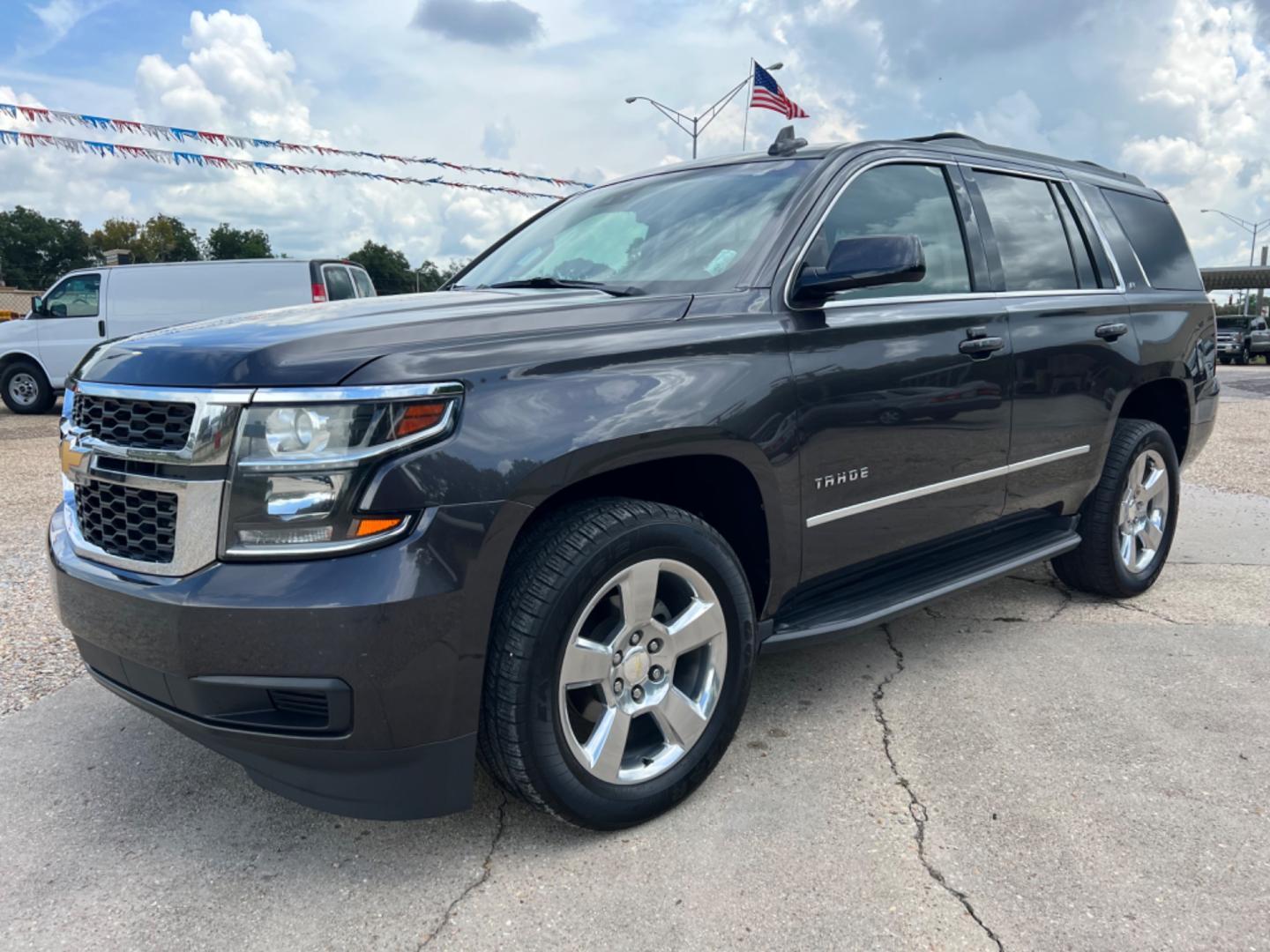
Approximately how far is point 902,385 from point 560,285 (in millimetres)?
1161

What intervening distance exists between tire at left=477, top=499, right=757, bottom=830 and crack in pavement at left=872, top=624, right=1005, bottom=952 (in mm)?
→ 532

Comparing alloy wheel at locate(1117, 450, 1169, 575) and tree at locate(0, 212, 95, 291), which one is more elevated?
tree at locate(0, 212, 95, 291)

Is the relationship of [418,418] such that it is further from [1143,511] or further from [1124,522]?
[1143,511]

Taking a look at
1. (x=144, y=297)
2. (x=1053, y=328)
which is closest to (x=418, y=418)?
(x=1053, y=328)

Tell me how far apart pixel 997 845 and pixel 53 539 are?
2.60 meters

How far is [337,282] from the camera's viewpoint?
1341 centimetres

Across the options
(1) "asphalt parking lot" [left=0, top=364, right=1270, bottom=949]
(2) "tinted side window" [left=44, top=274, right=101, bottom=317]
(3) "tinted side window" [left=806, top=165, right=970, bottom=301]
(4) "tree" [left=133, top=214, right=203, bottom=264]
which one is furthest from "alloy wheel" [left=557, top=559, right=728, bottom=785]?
(4) "tree" [left=133, top=214, right=203, bottom=264]

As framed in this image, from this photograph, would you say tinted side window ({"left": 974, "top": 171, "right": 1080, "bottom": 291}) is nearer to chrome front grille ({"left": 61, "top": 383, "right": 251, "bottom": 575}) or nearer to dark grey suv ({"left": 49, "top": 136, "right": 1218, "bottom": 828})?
dark grey suv ({"left": 49, "top": 136, "right": 1218, "bottom": 828})

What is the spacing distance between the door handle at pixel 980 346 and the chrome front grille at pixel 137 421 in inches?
95.8

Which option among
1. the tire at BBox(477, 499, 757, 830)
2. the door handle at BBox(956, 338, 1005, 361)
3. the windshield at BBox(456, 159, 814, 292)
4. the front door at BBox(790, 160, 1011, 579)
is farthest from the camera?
the door handle at BBox(956, 338, 1005, 361)

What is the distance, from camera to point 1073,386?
388cm

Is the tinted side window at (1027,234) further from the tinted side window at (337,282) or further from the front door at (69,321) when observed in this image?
the front door at (69,321)

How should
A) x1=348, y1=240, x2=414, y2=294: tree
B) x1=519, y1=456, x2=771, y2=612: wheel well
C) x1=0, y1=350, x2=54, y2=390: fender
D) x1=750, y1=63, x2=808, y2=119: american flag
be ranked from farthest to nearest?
x1=348, y1=240, x2=414, y2=294: tree < x1=750, y1=63, x2=808, y2=119: american flag < x1=0, y1=350, x2=54, y2=390: fender < x1=519, y1=456, x2=771, y2=612: wheel well

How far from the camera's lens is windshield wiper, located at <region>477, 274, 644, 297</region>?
2.96 metres
